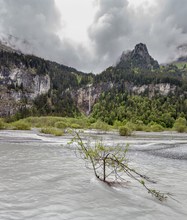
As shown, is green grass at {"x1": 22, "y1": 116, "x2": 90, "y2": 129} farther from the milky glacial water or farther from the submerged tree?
the submerged tree

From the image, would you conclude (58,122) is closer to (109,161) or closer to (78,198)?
(109,161)

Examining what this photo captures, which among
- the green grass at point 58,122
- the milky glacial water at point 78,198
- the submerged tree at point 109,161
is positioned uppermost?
the green grass at point 58,122

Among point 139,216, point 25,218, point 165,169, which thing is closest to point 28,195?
point 25,218

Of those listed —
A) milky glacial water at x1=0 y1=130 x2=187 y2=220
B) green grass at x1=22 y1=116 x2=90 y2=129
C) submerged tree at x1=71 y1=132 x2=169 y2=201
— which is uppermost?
green grass at x1=22 y1=116 x2=90 y2=129

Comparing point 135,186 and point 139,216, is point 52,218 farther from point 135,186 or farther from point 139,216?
point 135,186

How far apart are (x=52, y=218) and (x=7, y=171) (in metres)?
8.72

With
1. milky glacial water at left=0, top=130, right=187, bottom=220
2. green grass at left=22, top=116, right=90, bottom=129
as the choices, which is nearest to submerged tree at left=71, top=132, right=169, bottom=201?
milky glacial water at left=0, top=130, right=187, bottom=220

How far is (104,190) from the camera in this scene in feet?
37.2

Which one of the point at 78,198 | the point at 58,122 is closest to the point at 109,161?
the point at 78,198

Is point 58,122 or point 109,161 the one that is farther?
point 58,122

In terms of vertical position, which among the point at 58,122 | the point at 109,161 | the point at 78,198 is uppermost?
the point at 58,122

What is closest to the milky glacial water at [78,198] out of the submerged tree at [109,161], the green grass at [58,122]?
the submerged tree at [109,161]

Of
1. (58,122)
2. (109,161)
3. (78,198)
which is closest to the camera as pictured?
(78,198)

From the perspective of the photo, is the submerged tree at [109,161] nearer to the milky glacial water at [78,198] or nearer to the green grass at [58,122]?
the milky glacial water at [78,198]
